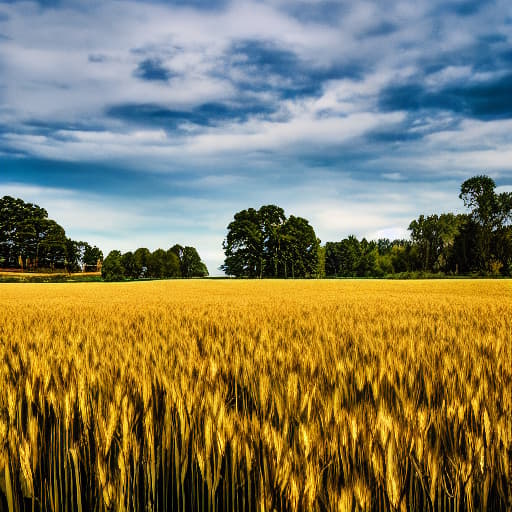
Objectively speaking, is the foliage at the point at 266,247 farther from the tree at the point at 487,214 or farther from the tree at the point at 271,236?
the tree at the point at 487,214

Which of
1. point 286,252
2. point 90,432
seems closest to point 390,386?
point 90,432

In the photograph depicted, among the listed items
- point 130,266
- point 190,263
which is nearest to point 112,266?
point 130,266

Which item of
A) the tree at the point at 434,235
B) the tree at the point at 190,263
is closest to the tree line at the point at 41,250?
the tree at the point at 190,263

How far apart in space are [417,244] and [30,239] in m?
88.4

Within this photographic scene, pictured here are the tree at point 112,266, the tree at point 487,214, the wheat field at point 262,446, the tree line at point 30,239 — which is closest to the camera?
the wheat field at point 262,446

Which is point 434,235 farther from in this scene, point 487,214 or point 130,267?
point 130,267

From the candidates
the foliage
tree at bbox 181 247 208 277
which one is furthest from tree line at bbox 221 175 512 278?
tree at bbox 181 247 208 277

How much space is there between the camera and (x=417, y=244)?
6744cm

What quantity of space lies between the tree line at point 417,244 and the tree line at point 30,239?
157 feet

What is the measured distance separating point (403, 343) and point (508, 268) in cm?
5360

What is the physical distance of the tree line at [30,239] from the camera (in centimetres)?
8816

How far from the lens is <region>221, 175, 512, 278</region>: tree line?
53.8 metres

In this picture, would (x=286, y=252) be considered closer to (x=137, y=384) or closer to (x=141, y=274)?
(x=141, y=274)

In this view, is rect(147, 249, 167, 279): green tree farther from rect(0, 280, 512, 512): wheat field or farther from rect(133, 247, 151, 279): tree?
rect(0, 280, 512, 512): wheat field
